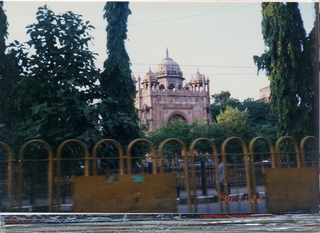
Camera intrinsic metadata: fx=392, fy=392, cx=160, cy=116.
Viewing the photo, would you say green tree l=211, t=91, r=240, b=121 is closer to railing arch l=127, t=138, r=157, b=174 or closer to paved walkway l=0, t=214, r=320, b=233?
Answer: railing arch l=127, t=138, r=157, b=174

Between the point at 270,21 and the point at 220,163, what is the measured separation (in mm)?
1461

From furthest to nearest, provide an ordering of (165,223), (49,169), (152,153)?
1. (165,223)
2. (152,153)
3. (49,169)

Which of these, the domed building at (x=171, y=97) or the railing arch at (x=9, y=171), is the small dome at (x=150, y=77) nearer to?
the domed building at (x=171, y=97)

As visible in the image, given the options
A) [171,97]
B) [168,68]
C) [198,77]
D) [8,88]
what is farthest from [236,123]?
[8,88]

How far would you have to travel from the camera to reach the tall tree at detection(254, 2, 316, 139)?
3.78 m

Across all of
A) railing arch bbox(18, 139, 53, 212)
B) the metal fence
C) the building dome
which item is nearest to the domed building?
the building dome

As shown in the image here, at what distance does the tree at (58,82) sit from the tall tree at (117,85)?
112 mm

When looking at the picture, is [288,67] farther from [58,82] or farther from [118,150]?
[58,82]

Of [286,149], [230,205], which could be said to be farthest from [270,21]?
[230,205]

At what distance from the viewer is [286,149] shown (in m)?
3.79

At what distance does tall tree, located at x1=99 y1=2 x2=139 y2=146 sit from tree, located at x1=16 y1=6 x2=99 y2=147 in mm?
112

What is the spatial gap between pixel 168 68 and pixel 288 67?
117cm

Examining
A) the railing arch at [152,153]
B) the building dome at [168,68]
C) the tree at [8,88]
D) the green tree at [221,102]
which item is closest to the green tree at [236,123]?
the green tree at [221,102]

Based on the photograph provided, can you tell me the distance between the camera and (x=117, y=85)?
3768mm
